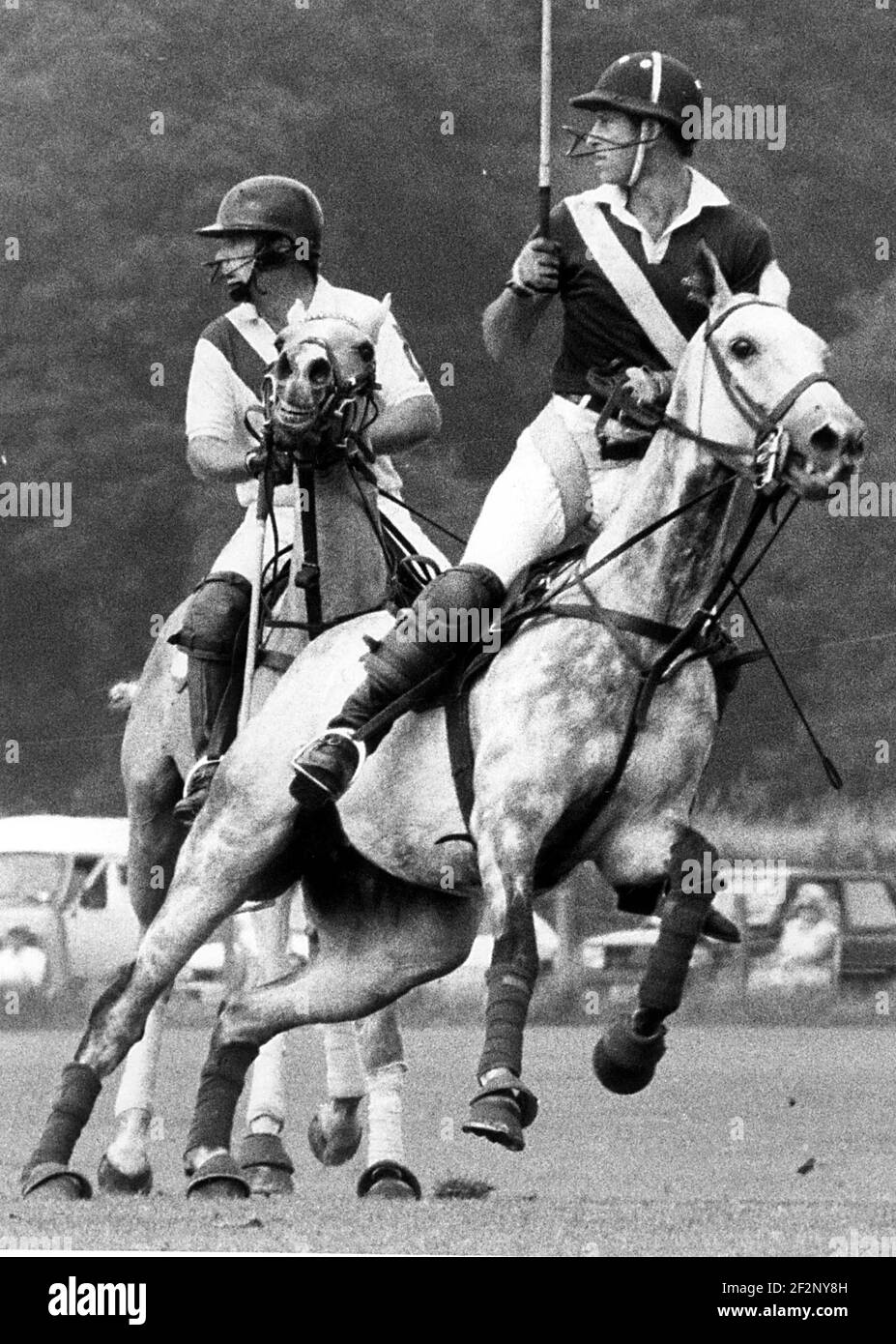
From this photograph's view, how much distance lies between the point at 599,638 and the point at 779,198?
74.9 ft

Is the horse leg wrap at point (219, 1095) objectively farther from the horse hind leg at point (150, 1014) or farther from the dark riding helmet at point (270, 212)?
the dark riding helmet at point (270, 212)

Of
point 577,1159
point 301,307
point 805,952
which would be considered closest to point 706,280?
point 301,307

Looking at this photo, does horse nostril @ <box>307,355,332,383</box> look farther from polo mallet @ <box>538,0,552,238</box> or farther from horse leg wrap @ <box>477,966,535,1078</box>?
horse leg wrap @ <box>477,966,535,1078</box>

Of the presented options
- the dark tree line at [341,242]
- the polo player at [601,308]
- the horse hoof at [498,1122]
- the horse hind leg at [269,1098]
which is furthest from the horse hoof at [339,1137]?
the dark tree line at [341,242]

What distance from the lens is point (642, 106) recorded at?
1105 cm

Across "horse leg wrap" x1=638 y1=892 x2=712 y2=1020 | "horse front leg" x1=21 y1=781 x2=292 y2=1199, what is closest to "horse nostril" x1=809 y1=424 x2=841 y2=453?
"horse leg wrap" x1=638 y1=892 x2=712 y2=1020

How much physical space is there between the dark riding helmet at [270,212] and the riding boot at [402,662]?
6.29 feet

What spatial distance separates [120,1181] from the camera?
40.8 ft

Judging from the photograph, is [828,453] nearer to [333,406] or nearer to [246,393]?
[333,406]

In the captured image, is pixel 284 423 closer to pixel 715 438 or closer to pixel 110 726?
pixel 715 438

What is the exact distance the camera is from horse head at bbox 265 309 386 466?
449 inches

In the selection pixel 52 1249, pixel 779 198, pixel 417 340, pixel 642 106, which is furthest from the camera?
pixel 779 198
